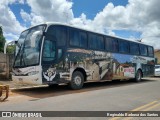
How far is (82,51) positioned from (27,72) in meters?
3.44

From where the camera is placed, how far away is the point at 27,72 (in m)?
10.9

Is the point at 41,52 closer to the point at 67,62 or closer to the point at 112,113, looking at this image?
the point at 67,62

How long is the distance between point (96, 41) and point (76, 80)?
3.09 meters

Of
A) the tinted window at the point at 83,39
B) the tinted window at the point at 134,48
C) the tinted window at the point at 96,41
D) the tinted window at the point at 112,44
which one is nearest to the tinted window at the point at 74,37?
the tinted window at the point at 83,39

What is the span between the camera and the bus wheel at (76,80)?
483 inches

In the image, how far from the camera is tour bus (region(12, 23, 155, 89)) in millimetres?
10852

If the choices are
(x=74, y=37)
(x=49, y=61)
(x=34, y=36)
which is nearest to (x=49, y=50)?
(x=49, y=61)

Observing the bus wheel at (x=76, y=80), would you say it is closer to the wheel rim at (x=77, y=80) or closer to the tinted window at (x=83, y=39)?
the wheel rim at (x=77, y=80)

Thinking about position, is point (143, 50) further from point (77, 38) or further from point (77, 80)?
point (77, 80)

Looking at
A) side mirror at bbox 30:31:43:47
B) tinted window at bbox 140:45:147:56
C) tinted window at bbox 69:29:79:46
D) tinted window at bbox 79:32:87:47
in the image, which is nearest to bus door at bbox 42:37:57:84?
side mirror at bbox 30:31:43:47

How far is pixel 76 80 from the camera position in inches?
492

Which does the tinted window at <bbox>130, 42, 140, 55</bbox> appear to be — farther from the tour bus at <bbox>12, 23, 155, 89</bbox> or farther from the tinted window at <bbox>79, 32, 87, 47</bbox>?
the tinted window at <bbox>79, 32, 87, 47</bbox>

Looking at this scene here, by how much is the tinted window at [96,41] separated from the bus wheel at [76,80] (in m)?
1.97

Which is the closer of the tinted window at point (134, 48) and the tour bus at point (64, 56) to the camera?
the tour bus at point (64, 56)
